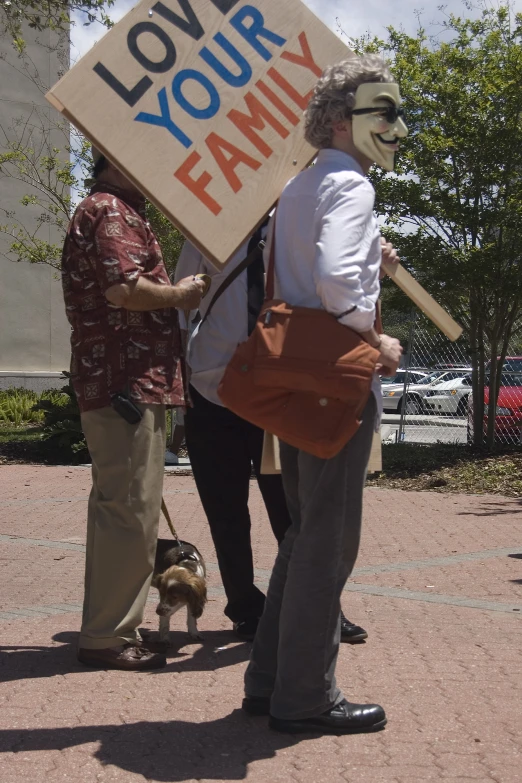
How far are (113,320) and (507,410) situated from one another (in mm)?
11122

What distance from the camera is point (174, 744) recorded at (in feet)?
10.7

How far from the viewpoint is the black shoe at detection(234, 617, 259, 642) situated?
182 inches

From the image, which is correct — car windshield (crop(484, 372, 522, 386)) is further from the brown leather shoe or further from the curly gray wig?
the curly gray wig

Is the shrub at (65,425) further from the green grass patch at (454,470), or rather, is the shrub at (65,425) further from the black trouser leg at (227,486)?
the black trouser leg at (227,486)

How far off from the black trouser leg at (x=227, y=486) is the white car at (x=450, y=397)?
10.7 metres

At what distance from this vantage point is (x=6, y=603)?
547 cm

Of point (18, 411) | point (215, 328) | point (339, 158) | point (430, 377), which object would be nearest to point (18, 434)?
point (18, 411)

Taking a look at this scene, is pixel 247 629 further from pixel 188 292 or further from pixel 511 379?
pixel 511 379

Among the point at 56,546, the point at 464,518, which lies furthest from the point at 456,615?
the point at 464,518

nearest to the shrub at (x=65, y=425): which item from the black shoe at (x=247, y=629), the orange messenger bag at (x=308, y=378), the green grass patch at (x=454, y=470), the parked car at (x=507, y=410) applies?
the green grass patch at (x=454, y=470)

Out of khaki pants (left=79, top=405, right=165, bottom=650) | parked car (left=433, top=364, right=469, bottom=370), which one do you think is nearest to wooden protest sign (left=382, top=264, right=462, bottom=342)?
khaki pants (left=79, top=405, right=165, bottom=650)

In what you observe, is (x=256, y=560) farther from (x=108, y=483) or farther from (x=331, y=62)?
(x=331, y=62)

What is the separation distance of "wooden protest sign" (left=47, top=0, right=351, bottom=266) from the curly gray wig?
1.29 feet

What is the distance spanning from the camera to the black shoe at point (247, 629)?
4.61 metres
